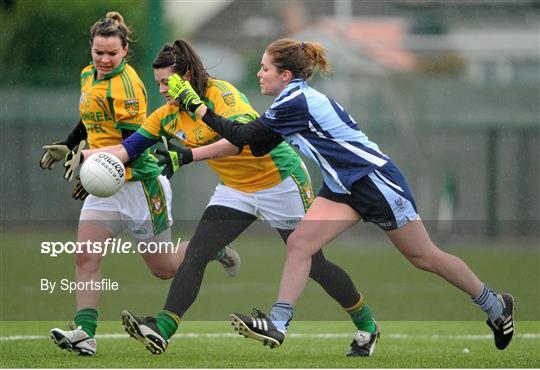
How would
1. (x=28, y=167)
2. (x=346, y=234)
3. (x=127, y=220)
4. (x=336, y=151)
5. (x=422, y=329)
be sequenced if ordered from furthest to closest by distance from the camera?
(x=346, y=234)
(x=28, y=167)
(x=422, y=329)
(x=127, y=220)
(x=336, y=151)

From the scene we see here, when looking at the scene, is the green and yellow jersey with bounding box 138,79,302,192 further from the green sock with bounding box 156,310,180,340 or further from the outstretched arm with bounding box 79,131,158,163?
the green sock with bounding box 156,310,180,340

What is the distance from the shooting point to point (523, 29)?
2558 centimetres

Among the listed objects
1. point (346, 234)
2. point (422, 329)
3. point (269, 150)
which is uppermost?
point (269, 150)

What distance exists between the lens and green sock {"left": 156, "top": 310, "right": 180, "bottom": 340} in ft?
22.4

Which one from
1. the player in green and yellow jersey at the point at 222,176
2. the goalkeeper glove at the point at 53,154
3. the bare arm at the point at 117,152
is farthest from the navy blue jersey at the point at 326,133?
the goalkeeper glove at the point at 53,154

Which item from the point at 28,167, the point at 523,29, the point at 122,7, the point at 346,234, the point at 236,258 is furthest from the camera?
the point at 523,29

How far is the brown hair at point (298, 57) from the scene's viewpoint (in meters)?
6.82

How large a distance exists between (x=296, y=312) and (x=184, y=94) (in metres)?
4.15

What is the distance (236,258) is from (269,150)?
1.44 metres

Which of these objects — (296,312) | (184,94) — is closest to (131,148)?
(184,94)

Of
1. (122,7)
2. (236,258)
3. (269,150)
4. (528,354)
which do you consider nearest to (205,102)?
(269,150)

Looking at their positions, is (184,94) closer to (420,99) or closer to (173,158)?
(173,158)

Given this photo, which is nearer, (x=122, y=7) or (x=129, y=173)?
(x=129, y=173)

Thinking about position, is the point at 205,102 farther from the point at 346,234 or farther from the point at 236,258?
the point at 346,234
